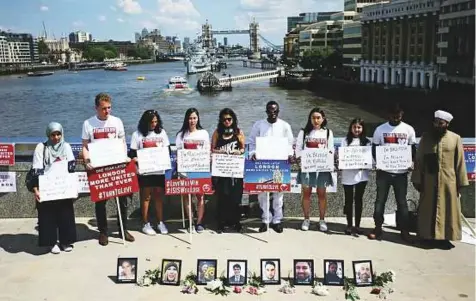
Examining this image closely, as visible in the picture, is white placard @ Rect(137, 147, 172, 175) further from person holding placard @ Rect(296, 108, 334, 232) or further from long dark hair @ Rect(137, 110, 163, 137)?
person holding placard @ Rect(296, 108, 334, 232)

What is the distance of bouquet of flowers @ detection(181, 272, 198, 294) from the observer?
4742 millimetres

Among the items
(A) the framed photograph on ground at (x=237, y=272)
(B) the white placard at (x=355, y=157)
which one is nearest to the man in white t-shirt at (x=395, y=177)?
(B) the white placard at (x=355, y=157)

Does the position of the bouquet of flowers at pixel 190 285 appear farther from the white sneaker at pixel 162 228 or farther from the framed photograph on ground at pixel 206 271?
the white sneaker at pixel 162 228

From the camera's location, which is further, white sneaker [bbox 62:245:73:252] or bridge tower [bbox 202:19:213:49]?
bridge tower [bbox 202:19:213:49]

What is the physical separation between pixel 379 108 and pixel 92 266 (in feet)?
172

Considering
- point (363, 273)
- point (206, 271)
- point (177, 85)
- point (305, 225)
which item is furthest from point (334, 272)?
point (177, 85)

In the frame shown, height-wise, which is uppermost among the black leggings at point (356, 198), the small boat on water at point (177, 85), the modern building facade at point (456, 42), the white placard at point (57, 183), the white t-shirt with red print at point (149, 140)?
the modern building facade at point (456, 42)

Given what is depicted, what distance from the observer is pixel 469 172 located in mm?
6992

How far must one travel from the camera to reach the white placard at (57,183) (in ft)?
18.4

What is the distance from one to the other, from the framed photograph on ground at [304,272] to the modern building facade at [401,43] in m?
57.5

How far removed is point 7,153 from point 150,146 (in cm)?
213

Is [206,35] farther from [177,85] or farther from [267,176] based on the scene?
[267,176]

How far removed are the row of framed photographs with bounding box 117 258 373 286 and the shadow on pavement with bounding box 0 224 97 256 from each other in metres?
1.39

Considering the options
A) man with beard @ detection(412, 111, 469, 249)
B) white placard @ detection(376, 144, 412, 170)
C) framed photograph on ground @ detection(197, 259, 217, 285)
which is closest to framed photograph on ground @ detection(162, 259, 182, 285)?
framed photograph on ground @ detection(197, 259, 217, 285)
